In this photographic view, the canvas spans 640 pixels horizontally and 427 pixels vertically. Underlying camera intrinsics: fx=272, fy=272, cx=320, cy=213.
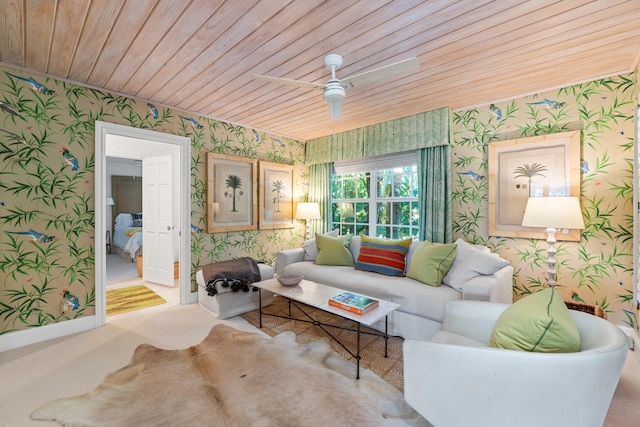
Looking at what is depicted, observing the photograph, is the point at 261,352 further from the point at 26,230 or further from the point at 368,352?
the point at 26,230

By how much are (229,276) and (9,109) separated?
2370mm

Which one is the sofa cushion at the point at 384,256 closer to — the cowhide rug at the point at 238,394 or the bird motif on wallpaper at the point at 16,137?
the cowhide rug at the point at 238,394

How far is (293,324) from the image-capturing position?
9.12 feet

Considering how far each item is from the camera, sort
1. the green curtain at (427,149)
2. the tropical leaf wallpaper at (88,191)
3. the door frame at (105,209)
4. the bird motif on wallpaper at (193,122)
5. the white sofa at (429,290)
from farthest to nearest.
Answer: the bird motif on wallpaper at (193,122)
the green curtain at (427,149)
the door frame at (105,209)
the tropical leaf wallpaper at (88,191)
the white sofa at (429,290)

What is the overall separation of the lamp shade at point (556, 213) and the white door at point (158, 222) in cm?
435

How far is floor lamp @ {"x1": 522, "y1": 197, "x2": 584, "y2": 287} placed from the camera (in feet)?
7.37

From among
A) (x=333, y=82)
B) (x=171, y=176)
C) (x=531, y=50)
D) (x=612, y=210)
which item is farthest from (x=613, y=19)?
(x=171, y=176)

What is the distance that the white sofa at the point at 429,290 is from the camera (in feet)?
7.34

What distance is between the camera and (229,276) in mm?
3002

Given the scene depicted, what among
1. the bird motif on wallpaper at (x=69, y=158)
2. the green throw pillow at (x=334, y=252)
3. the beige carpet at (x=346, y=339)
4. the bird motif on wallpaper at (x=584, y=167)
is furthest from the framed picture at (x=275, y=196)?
the bird motif on wallpaper at (x=584, y=167)

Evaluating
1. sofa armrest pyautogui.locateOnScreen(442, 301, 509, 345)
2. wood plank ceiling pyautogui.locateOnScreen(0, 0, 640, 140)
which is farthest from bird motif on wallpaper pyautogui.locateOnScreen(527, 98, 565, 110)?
sofa armrest pyautogui.locateOnScreen(442, 301, 509, 345)

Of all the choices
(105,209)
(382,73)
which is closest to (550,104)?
(382,73)

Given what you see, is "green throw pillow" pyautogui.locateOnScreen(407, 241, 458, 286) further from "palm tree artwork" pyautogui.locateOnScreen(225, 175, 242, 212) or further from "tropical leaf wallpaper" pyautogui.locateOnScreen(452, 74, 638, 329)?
"palm tree artwork" pyautogui.locateOnScreen(225, 175, 242, 212)

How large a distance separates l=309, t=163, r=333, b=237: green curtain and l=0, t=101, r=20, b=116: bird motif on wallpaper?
3.46 metres
